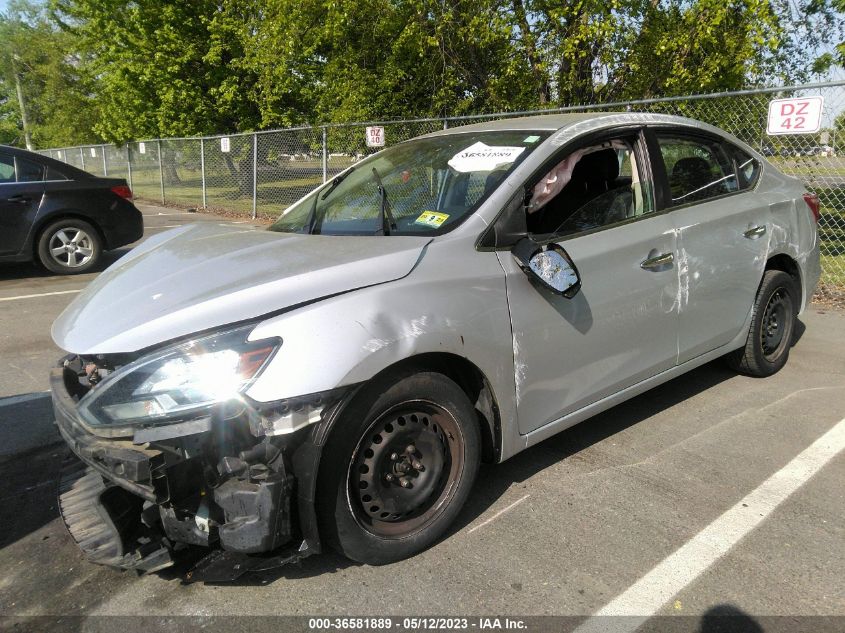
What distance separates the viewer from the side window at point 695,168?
144 inches

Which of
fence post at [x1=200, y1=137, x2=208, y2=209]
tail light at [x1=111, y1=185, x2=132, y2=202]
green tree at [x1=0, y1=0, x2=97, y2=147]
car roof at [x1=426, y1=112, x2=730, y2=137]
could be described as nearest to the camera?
car roof at [x1=426, y1=112, x2=730, y2=137]

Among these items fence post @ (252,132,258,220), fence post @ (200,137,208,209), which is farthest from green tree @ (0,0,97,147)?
fence post @ (252,132,258,220)

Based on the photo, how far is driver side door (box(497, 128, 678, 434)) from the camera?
2.78m

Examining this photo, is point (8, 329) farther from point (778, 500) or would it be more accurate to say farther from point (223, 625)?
point (778, 500)

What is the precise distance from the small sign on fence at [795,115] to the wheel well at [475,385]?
544 centimetres

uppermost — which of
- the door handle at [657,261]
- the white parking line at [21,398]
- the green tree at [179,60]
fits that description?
the green tree at [179,60]

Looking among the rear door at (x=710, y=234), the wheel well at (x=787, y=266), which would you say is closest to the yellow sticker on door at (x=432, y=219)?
the rear door at (x=710, y=234)

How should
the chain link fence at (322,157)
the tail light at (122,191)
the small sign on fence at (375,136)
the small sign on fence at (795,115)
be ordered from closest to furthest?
the small sign on fence at (795,115) < the chain link fence at (322,157) < the tail light at (122,191) < the small sign on fence at (375,136)

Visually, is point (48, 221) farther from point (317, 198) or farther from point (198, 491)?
point (198, 491)

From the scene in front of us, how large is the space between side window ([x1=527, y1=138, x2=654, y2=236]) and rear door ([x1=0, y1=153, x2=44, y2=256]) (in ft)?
23.3

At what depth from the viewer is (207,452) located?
2.10 meters

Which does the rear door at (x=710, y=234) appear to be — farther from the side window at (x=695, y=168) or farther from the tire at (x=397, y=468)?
the tire at (x=397, y=468)

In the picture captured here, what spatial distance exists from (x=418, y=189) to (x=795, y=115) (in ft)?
16.6

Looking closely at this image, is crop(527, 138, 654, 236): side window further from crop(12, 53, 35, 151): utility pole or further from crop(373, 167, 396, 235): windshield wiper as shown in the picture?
crop(12, 53, 35, 151): utility pole
